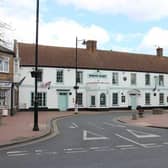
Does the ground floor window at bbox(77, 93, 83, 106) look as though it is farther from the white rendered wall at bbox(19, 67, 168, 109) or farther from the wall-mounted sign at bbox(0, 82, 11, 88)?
the wall-mounted sign at bbox(0, 82, 11, 88)

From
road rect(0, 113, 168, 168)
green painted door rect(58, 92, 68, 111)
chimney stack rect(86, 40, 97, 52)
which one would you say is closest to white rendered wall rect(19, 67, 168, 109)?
green painted door rect(58, 92, 68, 111)

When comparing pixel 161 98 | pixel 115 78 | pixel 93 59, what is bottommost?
pixel 161 98

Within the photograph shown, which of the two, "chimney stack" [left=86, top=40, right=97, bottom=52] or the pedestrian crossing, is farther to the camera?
"chimney stack" [left=86, top=40, right=97, bottom=52]

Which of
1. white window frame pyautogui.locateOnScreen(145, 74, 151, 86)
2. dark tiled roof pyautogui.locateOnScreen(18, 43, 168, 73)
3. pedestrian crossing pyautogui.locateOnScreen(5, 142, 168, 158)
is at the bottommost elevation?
pedestrian crossing pyautogui.locateOnScreen(5, 142, 168, 158)

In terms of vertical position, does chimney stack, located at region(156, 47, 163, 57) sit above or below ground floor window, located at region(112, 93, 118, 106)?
above

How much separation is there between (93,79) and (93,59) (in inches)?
137

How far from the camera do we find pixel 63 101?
169ft

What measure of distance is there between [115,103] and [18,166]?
44684 mm

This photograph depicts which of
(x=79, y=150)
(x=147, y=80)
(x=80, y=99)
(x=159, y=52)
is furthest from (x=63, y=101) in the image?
(x=79, y=150)

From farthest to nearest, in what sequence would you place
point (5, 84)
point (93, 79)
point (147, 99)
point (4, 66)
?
point (147, 99) → point (93, 79) → point (4, 66) → point (5, 84)

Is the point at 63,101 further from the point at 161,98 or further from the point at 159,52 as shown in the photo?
the point at 159,52

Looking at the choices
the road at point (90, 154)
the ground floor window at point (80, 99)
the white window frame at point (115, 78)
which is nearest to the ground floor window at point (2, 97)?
the ground floor window at point (80, 99)

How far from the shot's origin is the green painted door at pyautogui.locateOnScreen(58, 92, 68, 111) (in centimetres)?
5138

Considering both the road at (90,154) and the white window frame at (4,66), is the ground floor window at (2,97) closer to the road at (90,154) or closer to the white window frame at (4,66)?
the white window frame at (4,66)
